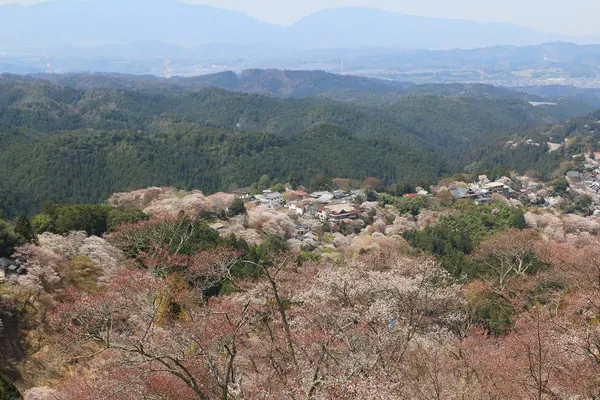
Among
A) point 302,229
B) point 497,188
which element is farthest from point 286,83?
point 302,229

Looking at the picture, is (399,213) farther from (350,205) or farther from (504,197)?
(504,197)

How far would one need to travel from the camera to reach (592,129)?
80.9 metres

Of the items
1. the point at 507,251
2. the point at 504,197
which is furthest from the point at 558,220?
the point at 507,251

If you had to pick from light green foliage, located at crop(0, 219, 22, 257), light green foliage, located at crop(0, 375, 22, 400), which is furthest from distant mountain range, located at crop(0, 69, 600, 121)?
light green foliage, located at crop(0, 375, 22, 400)

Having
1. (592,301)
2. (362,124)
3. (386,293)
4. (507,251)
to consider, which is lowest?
(362,124)

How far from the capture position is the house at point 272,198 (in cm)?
4250

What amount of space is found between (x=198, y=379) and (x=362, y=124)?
305 feet

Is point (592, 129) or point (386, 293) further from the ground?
point (386, 293)

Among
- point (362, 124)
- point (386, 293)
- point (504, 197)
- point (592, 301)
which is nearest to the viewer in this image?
point (592, 301)

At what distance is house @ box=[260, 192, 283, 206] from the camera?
42.5 m

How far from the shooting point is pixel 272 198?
145 ft

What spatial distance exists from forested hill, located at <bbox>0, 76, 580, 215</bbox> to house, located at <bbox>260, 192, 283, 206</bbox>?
1133cm

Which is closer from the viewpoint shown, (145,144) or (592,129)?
(145,144)

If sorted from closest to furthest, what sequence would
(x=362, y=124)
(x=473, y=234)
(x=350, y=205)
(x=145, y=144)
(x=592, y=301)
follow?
(x=592, y=301)
(x=473, y=234)
(x=350, y=205)
(x=145, y=144)
(x=362, y=124)
